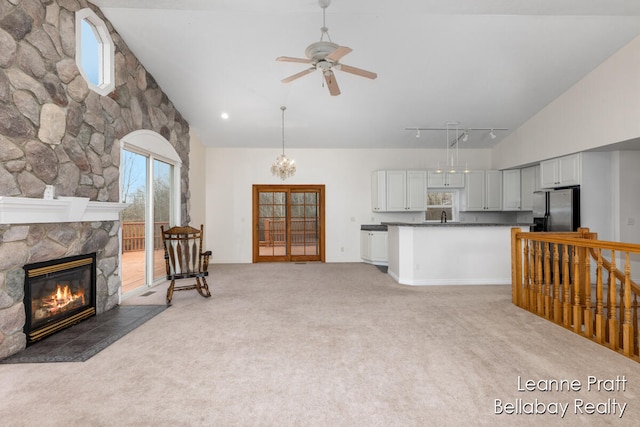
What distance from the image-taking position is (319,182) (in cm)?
757

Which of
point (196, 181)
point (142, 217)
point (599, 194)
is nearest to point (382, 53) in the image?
point (599, 194)

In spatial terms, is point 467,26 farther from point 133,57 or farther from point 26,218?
point 26,218

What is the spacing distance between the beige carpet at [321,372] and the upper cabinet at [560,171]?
9.40 feet

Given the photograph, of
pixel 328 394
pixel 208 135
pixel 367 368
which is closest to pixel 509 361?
pixel 367 368

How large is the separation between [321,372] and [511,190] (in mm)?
6519

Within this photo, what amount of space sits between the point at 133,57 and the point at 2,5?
6.17 ft

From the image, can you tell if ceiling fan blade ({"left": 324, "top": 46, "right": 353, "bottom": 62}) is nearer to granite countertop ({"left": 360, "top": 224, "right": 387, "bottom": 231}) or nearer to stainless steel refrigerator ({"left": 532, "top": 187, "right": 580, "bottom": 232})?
stainless steel refrigerator ({"left": 532, "top": 187, "right": 580, "bottom": 232})


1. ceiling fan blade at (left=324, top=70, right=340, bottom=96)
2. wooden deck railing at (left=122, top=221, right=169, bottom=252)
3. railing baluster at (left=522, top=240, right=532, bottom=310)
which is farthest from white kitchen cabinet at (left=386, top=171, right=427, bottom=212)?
wooden deck railing at (left=122, top=221, right=169, bottom=252)

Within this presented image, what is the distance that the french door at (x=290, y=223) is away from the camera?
7.58 metres

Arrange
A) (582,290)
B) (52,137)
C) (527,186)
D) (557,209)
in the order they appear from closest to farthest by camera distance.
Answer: (52,137), (582,290), (557,209), (527,186)

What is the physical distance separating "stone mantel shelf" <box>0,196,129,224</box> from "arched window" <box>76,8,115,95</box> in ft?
4.47

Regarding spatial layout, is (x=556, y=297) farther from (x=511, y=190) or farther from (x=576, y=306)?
(x=511, y=190)

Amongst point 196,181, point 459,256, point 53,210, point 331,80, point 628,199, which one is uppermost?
point 331,80

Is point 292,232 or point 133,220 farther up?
point 133,220
